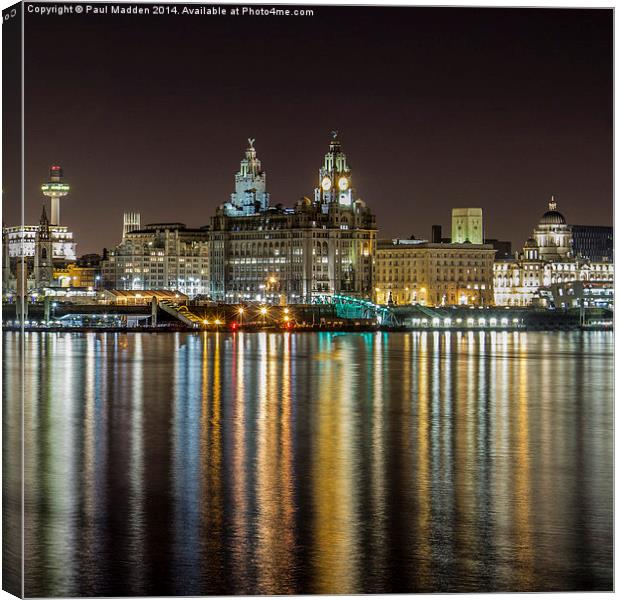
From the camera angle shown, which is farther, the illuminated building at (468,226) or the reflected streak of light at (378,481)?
the illuminated building at (468,226)

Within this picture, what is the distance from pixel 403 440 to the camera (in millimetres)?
19797

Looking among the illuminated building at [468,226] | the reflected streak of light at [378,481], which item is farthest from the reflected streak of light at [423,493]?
the illuminated building at [468,226]

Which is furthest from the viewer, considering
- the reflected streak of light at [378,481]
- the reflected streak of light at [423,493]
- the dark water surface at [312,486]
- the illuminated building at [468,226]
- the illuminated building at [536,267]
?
the illuminated building at [468,226]

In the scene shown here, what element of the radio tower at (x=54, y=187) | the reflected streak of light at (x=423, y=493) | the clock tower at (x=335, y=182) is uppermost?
the clock tower at (x=335, y=182)

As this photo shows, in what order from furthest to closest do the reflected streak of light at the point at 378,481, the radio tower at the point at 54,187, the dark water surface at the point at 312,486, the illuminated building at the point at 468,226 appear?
the illuminated building at the point at 468,226
the radio tower at the point at 54,187
the reflected streak of light at the point at 378,481
the dark water surface at the point at 312,486

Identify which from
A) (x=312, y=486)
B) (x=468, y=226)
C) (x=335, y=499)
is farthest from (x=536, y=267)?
(x=335, y=499)

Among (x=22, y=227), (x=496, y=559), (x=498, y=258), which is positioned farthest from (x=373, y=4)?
(x=498, y=258)

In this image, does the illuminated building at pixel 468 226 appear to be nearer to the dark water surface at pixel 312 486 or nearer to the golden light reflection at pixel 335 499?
the dark water surface at pixel 312 486

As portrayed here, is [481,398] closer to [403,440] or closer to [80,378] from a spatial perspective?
[403,440]

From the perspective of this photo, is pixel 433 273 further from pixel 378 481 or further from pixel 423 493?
pixel 423 493

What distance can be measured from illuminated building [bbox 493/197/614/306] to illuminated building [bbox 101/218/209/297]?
3043 cm

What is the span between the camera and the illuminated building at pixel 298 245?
4190 inches

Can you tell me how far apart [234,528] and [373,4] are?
214 inches

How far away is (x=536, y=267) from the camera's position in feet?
395
